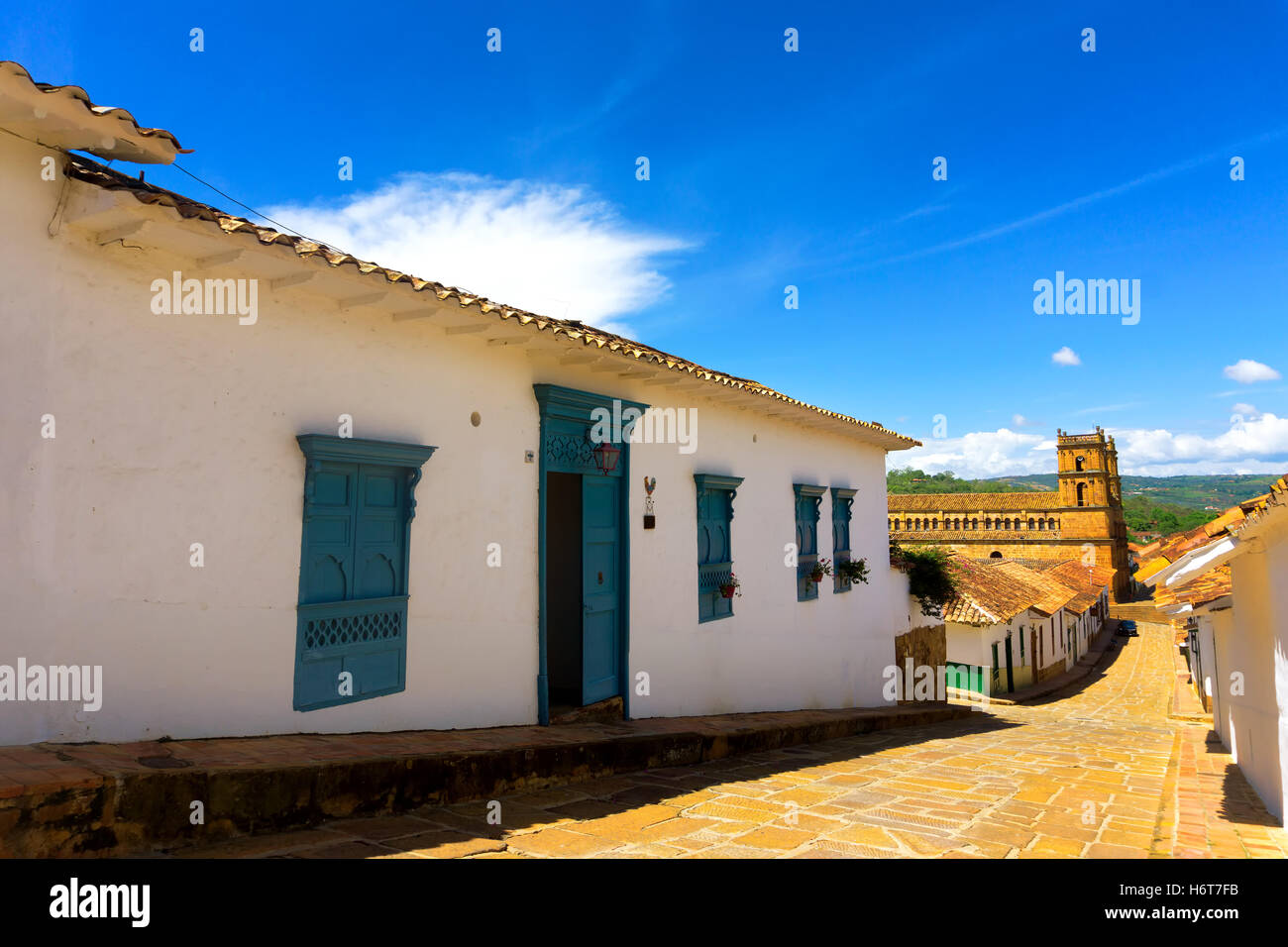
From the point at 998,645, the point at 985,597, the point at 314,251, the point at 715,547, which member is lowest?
the point at 998,645

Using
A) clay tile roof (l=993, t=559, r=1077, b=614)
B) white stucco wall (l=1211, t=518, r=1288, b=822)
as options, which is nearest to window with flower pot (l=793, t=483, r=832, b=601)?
white stucco wall (l=1211, t=518, r=1288, b=822)

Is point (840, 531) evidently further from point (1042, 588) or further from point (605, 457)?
point (1042, 588)

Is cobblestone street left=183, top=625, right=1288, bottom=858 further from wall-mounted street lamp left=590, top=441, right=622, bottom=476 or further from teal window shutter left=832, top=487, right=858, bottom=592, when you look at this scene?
teal window shutter left=832, top=487, right=858, bottom=592

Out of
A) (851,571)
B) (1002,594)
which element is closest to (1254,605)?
(851,571)

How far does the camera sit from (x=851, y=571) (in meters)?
12.8

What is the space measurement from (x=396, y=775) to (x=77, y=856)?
1546 millimetres

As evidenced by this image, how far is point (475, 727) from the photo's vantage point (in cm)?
602

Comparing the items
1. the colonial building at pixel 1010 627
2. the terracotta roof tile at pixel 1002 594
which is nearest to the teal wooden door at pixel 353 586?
the terracotta roof tile at pixel 1002 594

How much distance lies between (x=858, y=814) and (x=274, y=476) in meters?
4.36

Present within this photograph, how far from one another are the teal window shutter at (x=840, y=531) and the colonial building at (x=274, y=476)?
506cm

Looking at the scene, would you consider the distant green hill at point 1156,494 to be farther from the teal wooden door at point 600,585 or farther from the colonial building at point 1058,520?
the teal wooden door at point 600,585

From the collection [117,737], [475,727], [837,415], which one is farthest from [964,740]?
[117,737]

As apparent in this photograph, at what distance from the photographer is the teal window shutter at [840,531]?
12648mm

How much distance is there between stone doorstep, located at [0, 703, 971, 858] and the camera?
10.3ft
